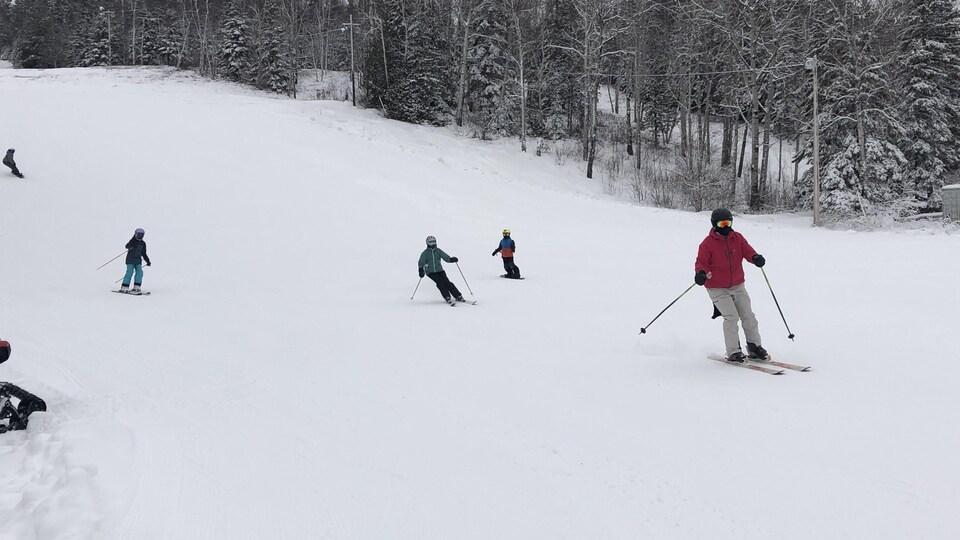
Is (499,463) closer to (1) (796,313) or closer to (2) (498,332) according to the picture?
(2) (498,332)

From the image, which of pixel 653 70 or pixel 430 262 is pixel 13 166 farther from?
pixel 653 70

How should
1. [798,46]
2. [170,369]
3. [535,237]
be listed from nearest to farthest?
[170,369] < [535,237] < [798,46]

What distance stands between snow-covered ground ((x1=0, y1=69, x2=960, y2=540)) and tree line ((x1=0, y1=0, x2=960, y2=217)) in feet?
42.1

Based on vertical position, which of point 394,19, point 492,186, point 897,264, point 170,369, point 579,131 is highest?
point 394,19

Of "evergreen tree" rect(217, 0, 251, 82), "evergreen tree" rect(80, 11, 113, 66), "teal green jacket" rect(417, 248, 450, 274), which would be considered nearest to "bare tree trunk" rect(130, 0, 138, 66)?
"evergreen tree" rect(80, 11, 113, 66)

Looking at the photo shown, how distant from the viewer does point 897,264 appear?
500 inches

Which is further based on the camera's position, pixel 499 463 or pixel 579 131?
pixel 579 131

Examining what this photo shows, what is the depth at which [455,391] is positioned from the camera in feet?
19.6

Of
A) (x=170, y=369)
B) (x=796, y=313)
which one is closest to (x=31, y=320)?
(x=170, y=369)

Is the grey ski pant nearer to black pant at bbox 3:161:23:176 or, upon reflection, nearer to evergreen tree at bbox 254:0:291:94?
black pant at bbox 3:161:23:176

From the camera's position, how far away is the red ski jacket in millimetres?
6379

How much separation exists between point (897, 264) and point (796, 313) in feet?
17.7

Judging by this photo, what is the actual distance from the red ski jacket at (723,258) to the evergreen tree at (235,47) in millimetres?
54097

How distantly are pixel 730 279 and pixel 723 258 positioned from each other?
0.24 meters
